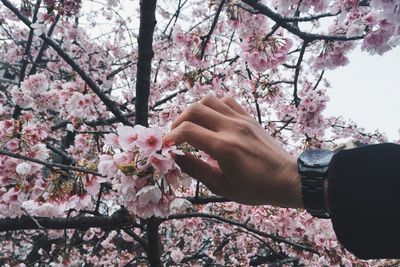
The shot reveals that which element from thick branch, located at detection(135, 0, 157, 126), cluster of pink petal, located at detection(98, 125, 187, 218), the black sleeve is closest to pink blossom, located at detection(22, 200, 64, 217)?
thick branch, located at detection(135, 0, 157, 126)

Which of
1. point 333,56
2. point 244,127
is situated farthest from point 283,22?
point 244,127

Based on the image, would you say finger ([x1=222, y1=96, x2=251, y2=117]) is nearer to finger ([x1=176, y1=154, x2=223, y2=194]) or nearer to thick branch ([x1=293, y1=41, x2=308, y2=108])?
finger ([x1=176, y1=154, x2=223, y2=194])

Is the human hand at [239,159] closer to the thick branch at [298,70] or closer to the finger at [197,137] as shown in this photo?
the finger at [197,137]

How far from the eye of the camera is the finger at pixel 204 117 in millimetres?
1306

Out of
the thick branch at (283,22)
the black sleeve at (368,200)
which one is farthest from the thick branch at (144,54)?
the black sleeve at (368,200)

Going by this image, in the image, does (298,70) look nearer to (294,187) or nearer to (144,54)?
(144,54)

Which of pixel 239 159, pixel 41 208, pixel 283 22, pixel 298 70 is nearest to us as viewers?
pixel 239 159

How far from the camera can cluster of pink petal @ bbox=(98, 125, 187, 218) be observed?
1380 mm

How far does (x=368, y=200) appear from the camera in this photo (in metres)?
1.01

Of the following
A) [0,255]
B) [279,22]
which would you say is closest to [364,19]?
[279,22]

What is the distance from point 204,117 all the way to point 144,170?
1.05ft

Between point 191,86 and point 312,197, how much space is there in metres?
3.19

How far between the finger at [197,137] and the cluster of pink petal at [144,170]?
88 millimetres

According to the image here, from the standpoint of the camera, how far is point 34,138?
3.29 metres
